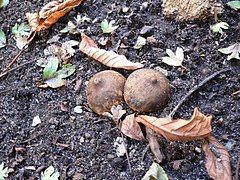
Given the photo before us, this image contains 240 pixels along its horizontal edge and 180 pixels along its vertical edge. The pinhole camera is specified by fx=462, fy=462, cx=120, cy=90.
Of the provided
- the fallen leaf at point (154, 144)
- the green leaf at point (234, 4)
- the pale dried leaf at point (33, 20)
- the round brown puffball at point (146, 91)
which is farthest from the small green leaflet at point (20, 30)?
the green leaf at point (234, 4)

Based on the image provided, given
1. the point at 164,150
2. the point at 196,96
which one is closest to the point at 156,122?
the point at 164,150

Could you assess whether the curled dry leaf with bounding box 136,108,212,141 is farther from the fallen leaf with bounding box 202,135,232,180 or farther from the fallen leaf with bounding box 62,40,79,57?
the fallen leaf with bounding box 62,40,79,57

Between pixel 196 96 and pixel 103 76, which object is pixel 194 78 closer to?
pixel 196 96

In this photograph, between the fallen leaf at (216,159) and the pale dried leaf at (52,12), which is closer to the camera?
the fallen leaf at (216,159)

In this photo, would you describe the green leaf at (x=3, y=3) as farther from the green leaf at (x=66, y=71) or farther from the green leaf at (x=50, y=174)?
the green leaf at (x=50, y=174)

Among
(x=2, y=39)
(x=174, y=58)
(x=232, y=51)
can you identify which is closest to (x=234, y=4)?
(x=232, y=51)
